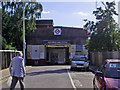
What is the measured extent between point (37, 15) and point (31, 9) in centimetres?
141

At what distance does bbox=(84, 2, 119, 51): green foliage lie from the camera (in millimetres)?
21250

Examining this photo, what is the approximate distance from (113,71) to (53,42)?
29.9 metres

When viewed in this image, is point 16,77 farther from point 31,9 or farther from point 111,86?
point 31,9

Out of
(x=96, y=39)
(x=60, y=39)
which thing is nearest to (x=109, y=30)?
(x=96, y=39)

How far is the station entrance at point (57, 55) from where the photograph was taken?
125ft

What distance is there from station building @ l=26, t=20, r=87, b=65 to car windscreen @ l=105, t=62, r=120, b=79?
95.4 feet

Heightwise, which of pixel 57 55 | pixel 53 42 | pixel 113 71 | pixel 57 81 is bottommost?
pixel 57 81

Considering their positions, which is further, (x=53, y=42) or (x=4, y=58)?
(x=53, y=42)

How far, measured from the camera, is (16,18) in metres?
28.8

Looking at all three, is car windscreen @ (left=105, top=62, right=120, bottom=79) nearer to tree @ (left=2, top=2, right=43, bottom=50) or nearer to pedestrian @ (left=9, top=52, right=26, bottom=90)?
pedestrian @ (left=9, top=52, right=26, bottom=90)

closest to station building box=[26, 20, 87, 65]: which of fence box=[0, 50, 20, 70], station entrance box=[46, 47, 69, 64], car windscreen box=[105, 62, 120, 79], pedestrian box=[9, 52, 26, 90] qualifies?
station entrance box=[46, 47, 69, 64]

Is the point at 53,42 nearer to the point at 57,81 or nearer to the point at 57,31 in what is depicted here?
the point at 57,31

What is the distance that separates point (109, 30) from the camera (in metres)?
21.5

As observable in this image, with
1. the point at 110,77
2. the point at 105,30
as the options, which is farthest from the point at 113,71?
the point at 105,30
